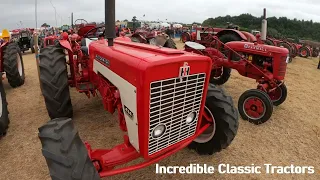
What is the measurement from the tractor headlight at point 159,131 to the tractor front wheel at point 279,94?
11.4 feet

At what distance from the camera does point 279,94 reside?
4715 mm

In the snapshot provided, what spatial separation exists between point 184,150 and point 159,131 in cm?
122

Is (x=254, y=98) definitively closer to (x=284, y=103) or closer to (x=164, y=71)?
(x=284, y=103)

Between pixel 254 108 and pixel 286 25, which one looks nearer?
pixel 254 108

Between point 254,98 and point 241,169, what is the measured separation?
1608 mm

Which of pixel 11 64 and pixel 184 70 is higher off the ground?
pixel 184 70

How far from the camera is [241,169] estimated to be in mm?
2777

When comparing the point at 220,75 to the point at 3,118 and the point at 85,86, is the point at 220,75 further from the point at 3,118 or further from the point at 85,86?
the point at 3,118

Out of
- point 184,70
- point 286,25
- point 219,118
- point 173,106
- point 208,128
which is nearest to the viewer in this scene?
point 184,70

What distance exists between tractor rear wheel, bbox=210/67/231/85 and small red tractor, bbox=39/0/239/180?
11.2 feet

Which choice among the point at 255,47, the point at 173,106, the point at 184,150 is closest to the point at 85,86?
the point at 184,150

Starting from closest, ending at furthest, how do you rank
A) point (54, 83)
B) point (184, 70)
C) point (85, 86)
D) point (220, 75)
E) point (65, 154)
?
point (65, 154) < point (184, 70) < point (54, 83) < point (85, 86) < point (220, 75)

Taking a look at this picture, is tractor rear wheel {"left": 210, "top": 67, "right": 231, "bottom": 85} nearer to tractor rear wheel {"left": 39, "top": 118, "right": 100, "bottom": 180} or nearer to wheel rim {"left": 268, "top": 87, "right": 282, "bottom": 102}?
wheel rim {"left": 268, "top": 87, "right": 282, "bottom": 102}

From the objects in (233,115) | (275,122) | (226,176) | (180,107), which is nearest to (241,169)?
(226,176)
